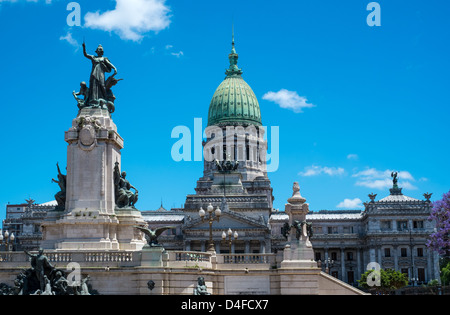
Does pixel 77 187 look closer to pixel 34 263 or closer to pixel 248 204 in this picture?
pixel 34 263

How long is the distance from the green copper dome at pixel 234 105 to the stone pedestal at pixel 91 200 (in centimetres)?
10304

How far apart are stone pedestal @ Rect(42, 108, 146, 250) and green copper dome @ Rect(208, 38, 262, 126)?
103 metres

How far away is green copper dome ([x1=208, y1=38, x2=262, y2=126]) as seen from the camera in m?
144

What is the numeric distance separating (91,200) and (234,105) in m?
107

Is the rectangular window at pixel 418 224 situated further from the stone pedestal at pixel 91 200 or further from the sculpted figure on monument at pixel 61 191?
the sculpted figure on monument at pixel 61 191

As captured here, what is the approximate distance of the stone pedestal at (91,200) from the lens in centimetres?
3891

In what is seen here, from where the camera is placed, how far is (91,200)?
3966 cm

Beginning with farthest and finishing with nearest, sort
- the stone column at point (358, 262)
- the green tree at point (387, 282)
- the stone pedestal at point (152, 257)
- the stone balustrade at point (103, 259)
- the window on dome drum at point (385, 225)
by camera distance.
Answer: the stone column at point (358, 262) → the window on dome drum at point (385, 225) → the green tree at point (387, 282) → the stone balustrade at point (103, 259) → the stone pedestal at point (152, 257)

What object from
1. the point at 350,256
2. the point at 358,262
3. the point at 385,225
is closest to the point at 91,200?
the point at 385,225

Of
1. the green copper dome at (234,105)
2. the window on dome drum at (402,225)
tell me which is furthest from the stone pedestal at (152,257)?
the green copper dome at (234,105)
